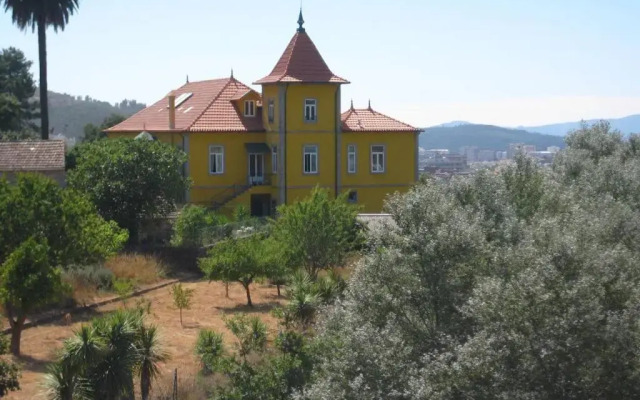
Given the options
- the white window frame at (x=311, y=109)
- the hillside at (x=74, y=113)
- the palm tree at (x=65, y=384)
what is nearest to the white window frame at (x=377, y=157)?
the white window frame at (x=311, y=109)

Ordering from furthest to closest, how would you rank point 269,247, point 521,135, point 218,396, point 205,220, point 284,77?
point 521,135
point 284,77
point 205,220
point 269,247
point 218,396

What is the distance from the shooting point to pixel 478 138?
506 ft

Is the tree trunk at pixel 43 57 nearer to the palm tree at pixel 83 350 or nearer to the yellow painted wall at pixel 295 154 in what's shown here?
the yellow painted wall at pixel 295 154

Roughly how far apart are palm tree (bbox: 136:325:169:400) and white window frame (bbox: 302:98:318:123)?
30242 mm

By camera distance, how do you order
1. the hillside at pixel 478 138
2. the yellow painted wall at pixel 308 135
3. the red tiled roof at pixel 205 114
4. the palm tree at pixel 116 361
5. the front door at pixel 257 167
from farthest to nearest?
the hillside at pixel 478 138, the front door at pixel 257 167, the red tiled roof at pixel 205 114, the yellow painted wall at pixel 308 135, the palm tree at pixel 116 361

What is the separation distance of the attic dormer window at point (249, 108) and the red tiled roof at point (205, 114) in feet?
0.83

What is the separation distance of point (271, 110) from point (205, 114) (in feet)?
11.1

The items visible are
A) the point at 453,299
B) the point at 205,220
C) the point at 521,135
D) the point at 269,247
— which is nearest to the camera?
the point at 453,299

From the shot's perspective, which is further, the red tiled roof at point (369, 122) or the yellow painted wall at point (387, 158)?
the red tiled roof at point (369, 122)

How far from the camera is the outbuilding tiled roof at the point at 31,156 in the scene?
42500 millimetres

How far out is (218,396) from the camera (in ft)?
55.5

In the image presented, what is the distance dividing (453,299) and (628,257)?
3.03 metres

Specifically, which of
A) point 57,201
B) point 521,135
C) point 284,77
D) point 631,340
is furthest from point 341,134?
point 521,135

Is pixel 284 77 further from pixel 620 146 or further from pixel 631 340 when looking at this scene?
pixel 631 340
